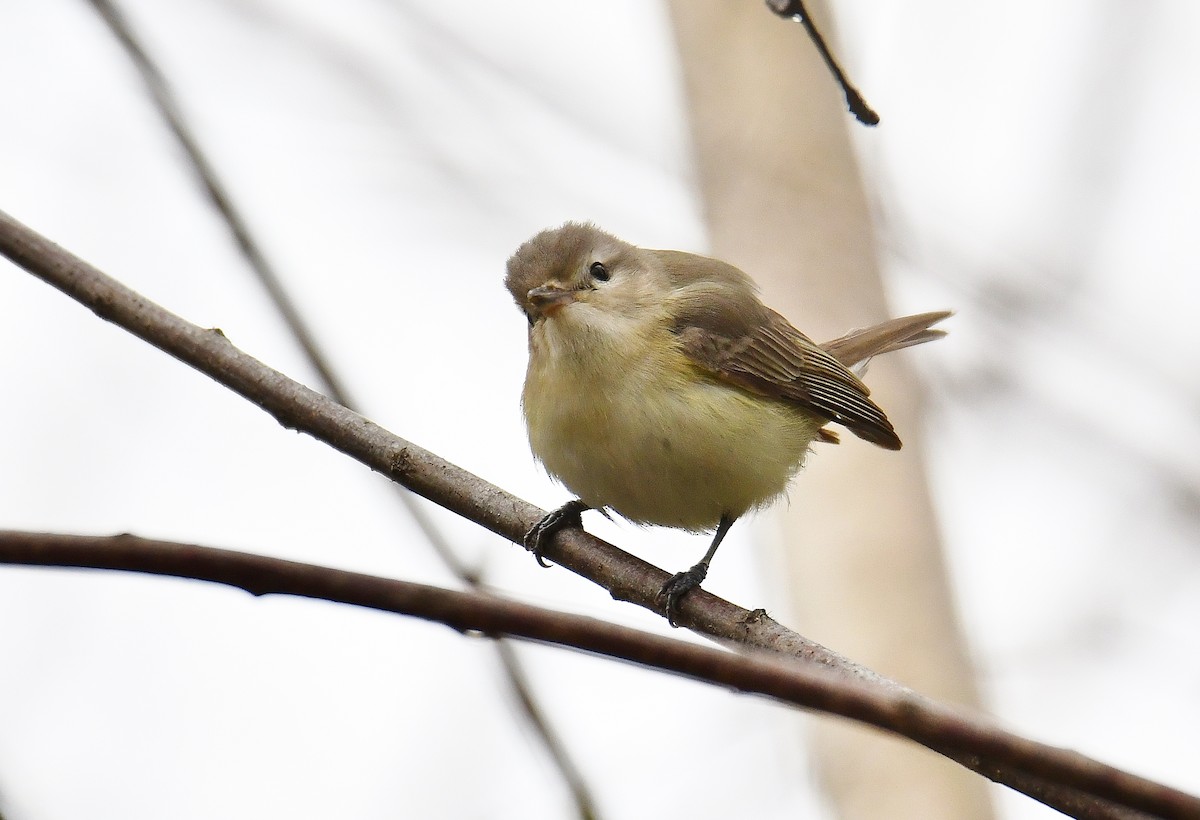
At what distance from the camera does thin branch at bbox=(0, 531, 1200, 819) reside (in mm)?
1005

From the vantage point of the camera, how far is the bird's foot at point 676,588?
9.70 feet

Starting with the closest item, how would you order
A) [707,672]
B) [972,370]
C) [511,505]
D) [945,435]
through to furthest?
[707,672] < [511,505] < [972,370] < [945,435]

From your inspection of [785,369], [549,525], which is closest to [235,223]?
[549,525]

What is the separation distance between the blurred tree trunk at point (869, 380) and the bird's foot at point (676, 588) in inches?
55.8

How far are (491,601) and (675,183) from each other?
4.88 meters

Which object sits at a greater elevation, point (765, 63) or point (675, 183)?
point (765, 63)

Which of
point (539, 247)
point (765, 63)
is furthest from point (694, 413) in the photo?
point (765, 63)

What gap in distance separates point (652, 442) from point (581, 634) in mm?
2426

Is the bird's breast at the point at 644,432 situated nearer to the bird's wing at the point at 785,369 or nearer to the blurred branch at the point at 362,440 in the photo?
the bird's wing at the point at 785,369

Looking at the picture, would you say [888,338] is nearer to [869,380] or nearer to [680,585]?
[869,380]

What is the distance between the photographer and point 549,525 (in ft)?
10.2

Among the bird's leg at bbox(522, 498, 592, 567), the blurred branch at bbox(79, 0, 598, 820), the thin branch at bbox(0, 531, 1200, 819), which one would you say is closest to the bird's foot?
the bird's leg at bbox(522, 498, 592, 567)

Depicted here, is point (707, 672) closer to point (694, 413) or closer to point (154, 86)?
point (154, 86)

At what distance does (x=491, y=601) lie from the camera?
1.08 meters
